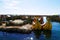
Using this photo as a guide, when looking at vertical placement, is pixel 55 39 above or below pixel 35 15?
below

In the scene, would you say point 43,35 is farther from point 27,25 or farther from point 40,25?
point 27,25

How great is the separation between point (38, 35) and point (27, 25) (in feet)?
0.62

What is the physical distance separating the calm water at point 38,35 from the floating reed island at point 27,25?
0.05 m

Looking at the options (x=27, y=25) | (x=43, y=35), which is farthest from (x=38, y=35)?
(x=27, y=25)

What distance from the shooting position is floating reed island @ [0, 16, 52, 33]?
1.74 m

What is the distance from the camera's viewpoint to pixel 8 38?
5.76 feet

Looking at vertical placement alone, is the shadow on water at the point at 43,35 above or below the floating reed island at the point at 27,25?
below

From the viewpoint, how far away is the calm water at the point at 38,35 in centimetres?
172

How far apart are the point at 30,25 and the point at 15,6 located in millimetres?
318

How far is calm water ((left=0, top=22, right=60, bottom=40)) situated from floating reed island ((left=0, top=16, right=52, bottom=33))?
0.05 metres

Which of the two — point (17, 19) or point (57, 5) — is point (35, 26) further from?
point (57, 5)

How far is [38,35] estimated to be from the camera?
5.70 feet

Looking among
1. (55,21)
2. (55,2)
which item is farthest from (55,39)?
(55,2)

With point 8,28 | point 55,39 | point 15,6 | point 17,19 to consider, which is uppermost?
point 15,6
